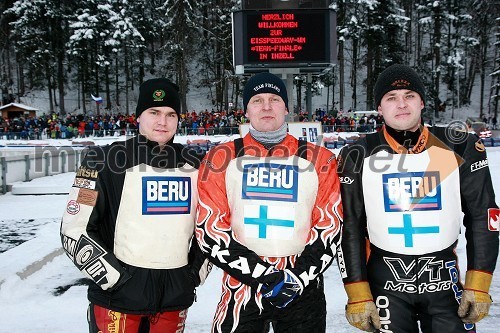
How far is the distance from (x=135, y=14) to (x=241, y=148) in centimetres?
Answer: 4672

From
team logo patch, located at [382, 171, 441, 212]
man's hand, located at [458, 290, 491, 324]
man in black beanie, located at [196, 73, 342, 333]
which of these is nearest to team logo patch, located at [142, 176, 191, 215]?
man in black beanie, located at [196, 73, 342, 333]

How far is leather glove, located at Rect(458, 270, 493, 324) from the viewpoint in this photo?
2.82 metres

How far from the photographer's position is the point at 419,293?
2904mm

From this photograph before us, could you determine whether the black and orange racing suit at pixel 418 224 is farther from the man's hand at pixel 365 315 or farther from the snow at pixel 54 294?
the snow at pixel 54 294

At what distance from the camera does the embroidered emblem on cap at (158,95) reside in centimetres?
325

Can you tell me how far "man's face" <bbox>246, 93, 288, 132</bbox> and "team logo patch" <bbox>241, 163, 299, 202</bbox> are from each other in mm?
259

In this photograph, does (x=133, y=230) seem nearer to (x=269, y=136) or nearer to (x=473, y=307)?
(x=269, y=136)

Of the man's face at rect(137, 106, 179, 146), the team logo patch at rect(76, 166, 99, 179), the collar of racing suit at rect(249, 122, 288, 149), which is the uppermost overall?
the man's face at rect(137, 106, 179, 146)

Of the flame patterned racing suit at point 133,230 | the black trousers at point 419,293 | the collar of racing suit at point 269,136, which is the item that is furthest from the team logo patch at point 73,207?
the black trousers at point 419,293

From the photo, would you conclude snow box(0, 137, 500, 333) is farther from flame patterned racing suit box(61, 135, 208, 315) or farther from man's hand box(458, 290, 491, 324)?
man's hand box(458, 290, 491, 324)

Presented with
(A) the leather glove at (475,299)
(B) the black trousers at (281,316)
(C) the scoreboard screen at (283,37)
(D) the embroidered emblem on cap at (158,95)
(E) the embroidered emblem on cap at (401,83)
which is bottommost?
(B) the black trousers at (281,316)

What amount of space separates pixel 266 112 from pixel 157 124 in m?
0.75

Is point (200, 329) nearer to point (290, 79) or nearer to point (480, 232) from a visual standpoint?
point (480, 232)

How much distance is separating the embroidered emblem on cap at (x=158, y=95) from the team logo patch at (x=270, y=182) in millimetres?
759
